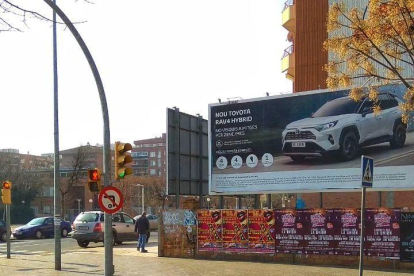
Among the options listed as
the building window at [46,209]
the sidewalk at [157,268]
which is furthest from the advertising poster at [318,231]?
the building window at [46,209]

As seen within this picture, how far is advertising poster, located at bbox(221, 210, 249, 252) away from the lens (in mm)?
19500

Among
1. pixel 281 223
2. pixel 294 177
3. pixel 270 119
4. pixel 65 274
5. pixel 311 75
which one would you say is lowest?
pixel 65 274

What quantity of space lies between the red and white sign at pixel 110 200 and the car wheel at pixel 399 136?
10.6m

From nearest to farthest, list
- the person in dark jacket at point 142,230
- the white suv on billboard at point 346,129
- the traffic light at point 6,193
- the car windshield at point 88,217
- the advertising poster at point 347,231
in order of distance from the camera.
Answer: the advertising poster at point 347,231, the white suv on billboard at point 346,129, the traffic light at point 6,193, the person in dark jacket at point 142,230, the car windshield at point 88,217

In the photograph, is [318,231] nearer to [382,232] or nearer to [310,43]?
[382,232]

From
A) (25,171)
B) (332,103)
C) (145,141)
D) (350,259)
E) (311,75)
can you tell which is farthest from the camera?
(145,141)

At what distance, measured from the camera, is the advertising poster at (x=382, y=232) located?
16719mm

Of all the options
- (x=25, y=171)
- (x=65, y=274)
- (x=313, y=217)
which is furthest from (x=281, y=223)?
(x=25, y=171)

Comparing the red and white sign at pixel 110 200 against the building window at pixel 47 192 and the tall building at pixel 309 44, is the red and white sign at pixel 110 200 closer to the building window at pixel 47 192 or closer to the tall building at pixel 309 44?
the tall building at pixel 309 44

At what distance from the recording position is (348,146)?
20.8 meters

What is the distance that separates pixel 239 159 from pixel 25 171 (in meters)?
57.5

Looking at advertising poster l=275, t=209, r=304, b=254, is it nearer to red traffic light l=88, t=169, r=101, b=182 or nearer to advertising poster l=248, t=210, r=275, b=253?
advertising poster l=248, t=210, r=275, b=253

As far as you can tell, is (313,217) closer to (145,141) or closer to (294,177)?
(294,177)

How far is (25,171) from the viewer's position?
2950 inches
